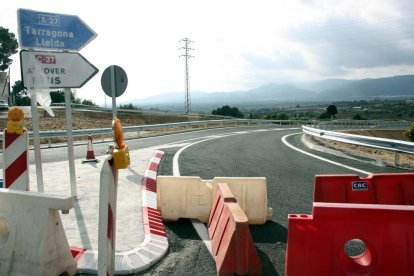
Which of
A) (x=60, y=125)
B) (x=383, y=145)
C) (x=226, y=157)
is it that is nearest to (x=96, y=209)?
(x=226, y=157)

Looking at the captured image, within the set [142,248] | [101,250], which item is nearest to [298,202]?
[142,248]

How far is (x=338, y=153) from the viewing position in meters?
12.5

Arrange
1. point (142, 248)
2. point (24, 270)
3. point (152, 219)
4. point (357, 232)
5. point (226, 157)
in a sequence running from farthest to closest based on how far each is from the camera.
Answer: point (226, 157) → point (152, 219) → point (142, 248) → point (24, 270) → point (357, 232)

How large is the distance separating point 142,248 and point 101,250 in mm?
1051

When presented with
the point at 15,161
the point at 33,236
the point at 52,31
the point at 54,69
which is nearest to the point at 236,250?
the point at 33,236

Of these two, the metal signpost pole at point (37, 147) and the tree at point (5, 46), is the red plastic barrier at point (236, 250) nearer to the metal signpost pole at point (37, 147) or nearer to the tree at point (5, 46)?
the metal signpost pole at point (37, 147)

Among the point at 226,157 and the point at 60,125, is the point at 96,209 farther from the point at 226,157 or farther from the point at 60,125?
the point at 60,125

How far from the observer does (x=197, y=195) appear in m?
5.68

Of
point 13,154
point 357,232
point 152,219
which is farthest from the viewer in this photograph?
point 152,219

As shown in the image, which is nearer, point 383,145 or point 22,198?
point 22,198

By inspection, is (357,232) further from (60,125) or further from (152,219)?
(60,125)

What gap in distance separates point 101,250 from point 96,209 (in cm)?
265

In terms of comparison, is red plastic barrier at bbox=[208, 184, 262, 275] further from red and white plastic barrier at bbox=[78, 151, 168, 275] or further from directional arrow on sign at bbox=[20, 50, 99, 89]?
directional arrow on sign at bbox=[20, 50, 99, 89]

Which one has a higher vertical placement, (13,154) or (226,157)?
(13,154)
